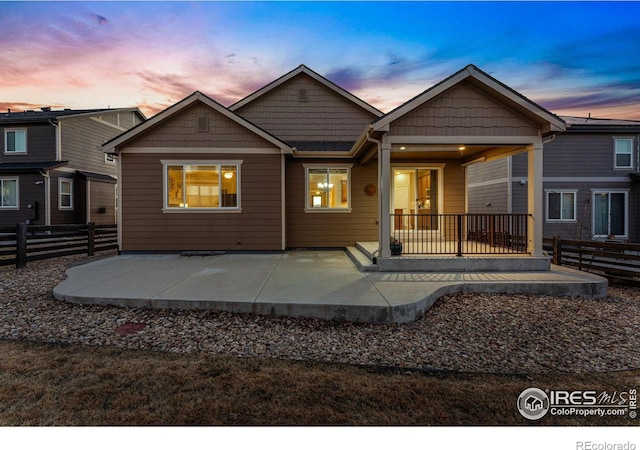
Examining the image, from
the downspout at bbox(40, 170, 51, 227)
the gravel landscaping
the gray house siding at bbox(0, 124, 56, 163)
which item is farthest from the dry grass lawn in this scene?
the gray house siding at bbox(0, 124, 56, 163)

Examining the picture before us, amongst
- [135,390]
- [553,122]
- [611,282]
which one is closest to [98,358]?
[135,390]

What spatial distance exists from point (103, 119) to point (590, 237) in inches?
1034

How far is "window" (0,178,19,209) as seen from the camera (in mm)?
15492

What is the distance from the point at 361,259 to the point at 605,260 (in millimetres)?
5974

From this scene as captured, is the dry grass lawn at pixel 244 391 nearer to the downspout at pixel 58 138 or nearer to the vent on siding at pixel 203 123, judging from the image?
the vent on siding at pixel 203 123

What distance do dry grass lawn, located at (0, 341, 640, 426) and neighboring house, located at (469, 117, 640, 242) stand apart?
13.0 m

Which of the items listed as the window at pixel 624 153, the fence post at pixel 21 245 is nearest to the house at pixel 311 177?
the fence post at pixel 21 245

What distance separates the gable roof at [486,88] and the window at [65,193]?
55.0ft

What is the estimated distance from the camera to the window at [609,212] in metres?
14.5

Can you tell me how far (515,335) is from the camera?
4.40 metres

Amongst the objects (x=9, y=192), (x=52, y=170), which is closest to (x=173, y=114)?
(x=52, y=170)

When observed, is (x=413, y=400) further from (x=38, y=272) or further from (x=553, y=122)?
(x=38, y=272)

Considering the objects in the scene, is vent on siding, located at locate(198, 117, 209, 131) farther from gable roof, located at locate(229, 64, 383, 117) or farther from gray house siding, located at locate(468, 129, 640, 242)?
gray house siding, located at locate(468, 129, 640, 242)

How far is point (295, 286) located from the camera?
5.82 meters
